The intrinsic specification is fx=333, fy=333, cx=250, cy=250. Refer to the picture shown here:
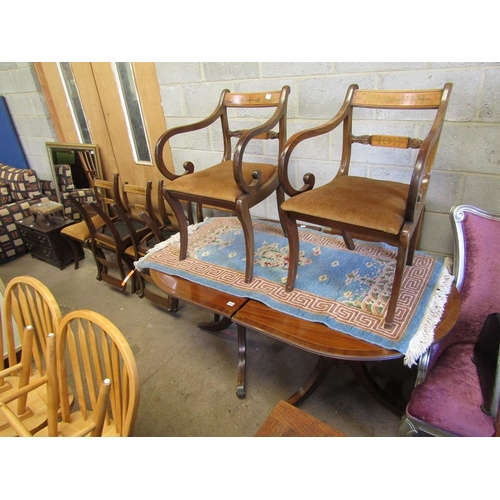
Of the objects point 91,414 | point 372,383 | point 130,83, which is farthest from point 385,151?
point 130,83

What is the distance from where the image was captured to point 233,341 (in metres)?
1.84

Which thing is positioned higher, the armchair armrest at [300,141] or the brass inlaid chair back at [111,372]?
the armchair armrest at [300,141]

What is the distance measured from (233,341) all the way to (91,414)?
0.89 m

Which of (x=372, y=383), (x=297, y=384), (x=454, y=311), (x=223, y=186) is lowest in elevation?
(x=297, y=384)

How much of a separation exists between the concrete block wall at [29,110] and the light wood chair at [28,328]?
9.43ft

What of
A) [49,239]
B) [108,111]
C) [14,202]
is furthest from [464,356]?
[14,202]

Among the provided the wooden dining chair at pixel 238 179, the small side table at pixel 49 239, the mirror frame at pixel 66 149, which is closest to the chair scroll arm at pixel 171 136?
the wooden dining chair at pixel 238 179

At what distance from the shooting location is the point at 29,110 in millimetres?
3383

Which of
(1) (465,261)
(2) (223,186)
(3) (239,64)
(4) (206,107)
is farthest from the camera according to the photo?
(4) (206,107)

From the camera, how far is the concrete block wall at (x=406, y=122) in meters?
1.31

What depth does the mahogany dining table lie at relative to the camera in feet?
3.32

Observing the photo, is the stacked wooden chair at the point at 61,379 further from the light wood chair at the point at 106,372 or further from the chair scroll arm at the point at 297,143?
the chair scroll arm at the point at 297,143

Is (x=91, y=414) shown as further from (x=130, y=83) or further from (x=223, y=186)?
(x=130, y=83)

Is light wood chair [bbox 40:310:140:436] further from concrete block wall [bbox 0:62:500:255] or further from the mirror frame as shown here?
the mirror frame
